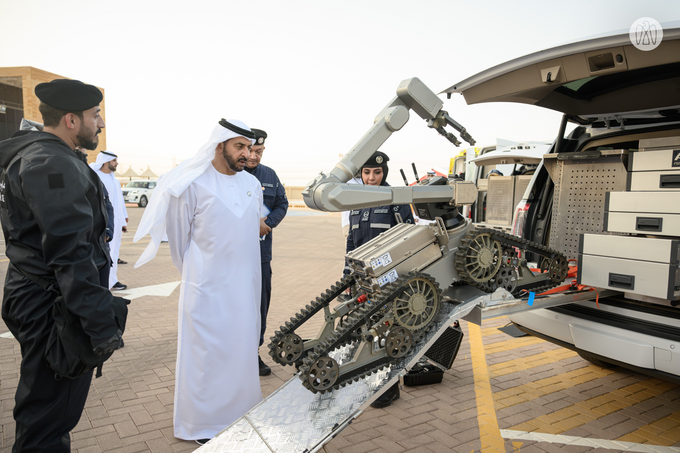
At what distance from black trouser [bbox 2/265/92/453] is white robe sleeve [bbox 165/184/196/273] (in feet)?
3.85

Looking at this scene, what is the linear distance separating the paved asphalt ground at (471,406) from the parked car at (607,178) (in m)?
0.62

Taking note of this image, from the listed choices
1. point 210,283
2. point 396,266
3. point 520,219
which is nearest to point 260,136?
point 210,283

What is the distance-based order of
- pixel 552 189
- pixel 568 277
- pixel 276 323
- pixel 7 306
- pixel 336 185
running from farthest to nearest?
pixel 276 323, pixel 552 189, pixel 568 277, pixel 336 185, pixel 7 306

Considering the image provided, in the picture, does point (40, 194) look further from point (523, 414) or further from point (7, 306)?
point (523, 414)

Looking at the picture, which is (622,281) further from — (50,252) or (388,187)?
(50,252)

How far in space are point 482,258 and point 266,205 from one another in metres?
2.57

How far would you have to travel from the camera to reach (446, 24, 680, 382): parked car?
3.09m

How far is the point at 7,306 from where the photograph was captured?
7.84 feet

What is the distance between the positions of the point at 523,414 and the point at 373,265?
6.68 feet

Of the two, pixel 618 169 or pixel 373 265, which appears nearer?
pixel 373 265

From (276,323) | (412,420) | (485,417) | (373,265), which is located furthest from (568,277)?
(276,323)

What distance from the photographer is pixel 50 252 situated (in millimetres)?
2201

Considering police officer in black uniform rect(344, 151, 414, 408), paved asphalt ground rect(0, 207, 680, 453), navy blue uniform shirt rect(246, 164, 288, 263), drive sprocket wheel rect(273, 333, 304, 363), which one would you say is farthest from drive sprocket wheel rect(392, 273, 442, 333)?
navy blue uniform shirt rect(246, 164, 288, 263)

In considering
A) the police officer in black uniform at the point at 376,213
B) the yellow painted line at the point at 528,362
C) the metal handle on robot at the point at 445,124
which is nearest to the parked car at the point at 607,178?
the metal handle on robot at the point at 445,124
